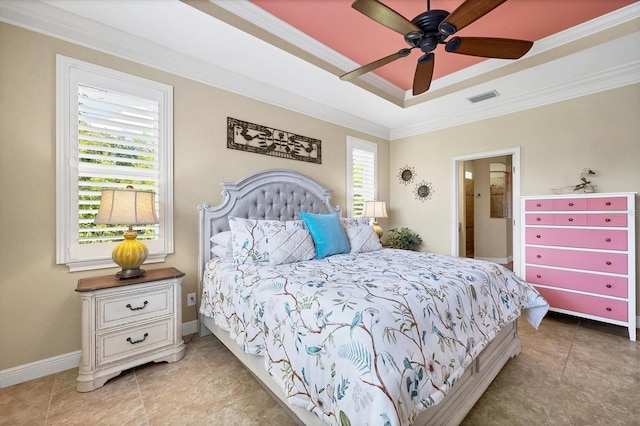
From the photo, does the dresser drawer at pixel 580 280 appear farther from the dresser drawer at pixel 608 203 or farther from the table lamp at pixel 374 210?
the table lamp at pixel 374 210

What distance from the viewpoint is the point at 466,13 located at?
1532 mm

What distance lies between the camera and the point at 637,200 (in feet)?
9.07

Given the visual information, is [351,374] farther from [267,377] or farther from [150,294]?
[150,294]

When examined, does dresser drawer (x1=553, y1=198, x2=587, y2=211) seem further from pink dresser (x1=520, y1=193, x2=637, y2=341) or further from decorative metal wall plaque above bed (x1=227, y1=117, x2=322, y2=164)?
decorative metal wall plaque above bed (x1=227, y1=117, x2=322, y2=164)

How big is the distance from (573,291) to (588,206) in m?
0.90

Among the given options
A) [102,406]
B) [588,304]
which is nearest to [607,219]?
[588,304]

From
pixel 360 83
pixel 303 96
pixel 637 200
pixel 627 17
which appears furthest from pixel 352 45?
pixel 637 200

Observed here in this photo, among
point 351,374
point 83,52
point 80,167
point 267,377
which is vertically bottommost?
point 267,377

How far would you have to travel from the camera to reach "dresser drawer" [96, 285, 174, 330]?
5.95 feet

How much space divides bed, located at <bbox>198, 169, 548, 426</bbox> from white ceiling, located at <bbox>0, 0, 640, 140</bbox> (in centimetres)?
126

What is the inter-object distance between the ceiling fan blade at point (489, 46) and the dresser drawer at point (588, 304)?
8.24 feet

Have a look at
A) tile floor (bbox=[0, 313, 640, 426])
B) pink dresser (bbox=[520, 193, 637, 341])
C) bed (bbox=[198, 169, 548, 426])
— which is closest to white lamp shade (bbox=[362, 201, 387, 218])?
bed (bbox=[198, 169, 548, 426])

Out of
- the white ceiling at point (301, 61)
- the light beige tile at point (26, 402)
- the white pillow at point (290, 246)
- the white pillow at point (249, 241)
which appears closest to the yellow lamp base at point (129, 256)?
the white pillow at point (249, 241)

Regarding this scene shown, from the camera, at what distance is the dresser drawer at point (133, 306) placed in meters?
1.81
